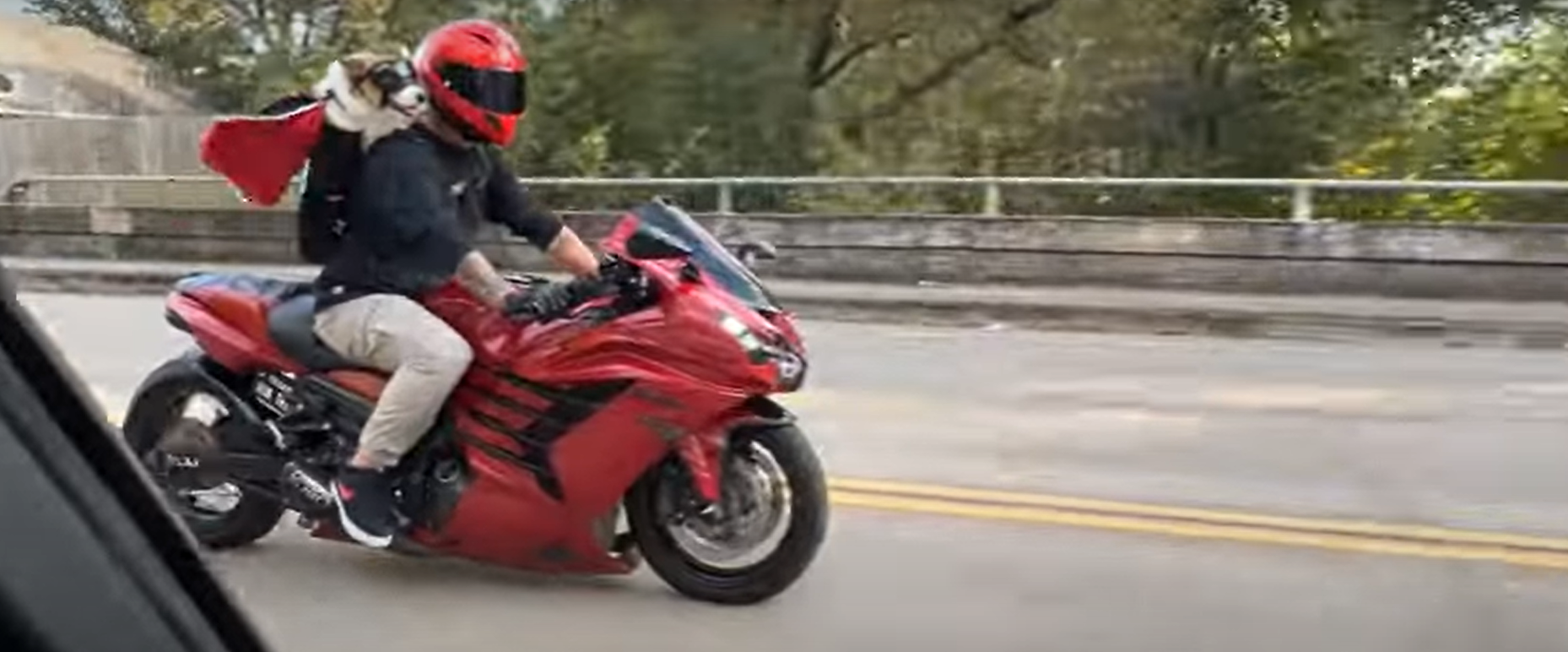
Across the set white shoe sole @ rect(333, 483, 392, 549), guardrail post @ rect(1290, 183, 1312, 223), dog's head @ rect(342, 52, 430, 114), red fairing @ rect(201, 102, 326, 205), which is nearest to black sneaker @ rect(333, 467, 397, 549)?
white shoe sole @ rect(333, 483, 392, 549)

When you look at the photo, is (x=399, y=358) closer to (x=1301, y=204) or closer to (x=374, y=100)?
(x=374, y=100)

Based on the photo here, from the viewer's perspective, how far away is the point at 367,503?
262 centimetres

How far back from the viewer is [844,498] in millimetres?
3285

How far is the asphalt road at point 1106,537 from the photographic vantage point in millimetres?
2479

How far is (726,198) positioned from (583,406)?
1.32 m

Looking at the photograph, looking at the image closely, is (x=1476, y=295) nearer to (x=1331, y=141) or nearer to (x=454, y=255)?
(x=1331, y=141)

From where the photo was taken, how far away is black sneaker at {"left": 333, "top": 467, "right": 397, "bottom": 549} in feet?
8.57

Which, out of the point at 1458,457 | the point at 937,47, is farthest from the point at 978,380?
the point at 937,47

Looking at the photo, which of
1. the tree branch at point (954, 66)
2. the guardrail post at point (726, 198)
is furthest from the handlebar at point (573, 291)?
the guardrail post at point (726, 198)

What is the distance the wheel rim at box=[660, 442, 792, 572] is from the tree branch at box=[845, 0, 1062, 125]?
0.81 meters

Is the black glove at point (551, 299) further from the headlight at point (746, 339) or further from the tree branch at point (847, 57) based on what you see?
the tree branch at point (847, 57)

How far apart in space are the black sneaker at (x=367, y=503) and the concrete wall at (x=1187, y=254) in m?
1.92

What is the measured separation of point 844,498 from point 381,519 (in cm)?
97

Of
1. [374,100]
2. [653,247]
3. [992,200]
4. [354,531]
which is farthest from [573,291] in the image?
[992,200]
